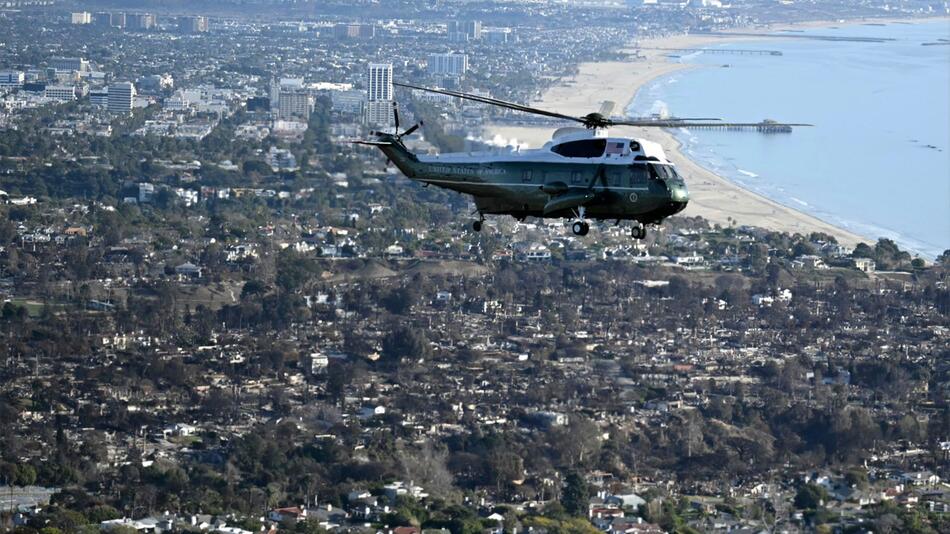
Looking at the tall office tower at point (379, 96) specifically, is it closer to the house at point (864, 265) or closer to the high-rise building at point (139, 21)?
the house at point (864, 265)

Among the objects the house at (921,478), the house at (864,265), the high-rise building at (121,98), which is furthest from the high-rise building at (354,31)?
the house at (921,478)

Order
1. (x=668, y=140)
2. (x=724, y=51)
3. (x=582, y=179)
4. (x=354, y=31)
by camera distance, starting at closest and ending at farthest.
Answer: (x=582, y=179), (x=668, y=140), (x=724, y=51), (x=354, y=31)

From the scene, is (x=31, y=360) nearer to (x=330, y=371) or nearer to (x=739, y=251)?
(x=330, y=371)

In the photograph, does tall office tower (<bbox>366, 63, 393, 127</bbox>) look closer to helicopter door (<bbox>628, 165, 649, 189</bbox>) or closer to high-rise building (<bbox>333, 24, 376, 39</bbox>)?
high-rise building (<bbox>333, 24, 376, 39</bbox>)

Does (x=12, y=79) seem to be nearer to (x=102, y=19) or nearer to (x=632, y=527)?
(x=102, y=19)

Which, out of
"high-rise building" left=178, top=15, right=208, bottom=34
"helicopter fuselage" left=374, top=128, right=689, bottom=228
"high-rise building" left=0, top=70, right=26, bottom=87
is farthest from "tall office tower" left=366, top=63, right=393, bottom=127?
"helicopter fuselage" left=374, top=128, right=689, bottom=228

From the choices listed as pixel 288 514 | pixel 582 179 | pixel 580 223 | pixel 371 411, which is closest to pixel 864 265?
pixel 371 411
